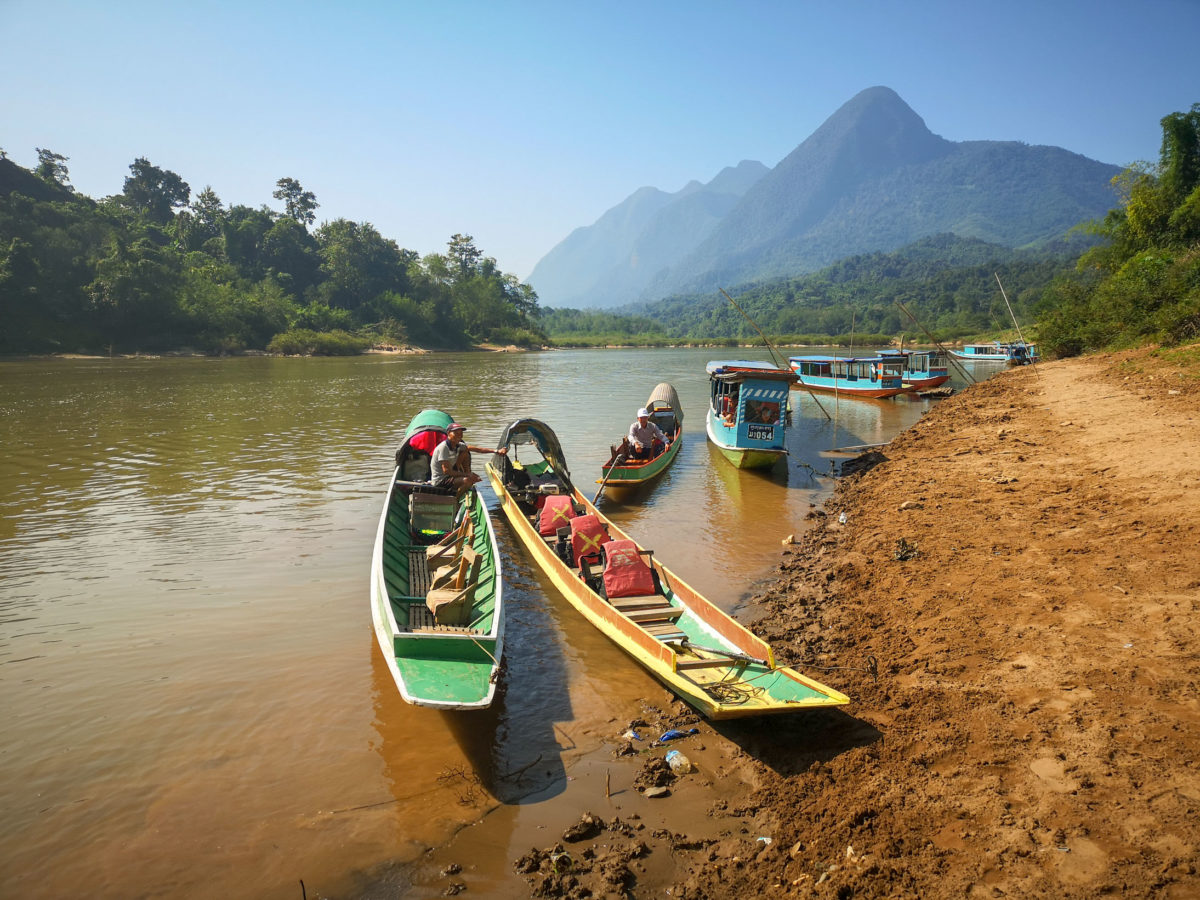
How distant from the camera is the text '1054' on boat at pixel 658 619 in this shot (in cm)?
544

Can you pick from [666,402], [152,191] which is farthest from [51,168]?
[666,402]

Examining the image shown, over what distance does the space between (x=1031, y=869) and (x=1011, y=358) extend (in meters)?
39.7

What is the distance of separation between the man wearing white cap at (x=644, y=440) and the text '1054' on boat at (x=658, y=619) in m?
3.82

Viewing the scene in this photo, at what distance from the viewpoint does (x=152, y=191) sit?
7969cm

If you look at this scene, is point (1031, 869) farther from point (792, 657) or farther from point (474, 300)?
point (474, 300)

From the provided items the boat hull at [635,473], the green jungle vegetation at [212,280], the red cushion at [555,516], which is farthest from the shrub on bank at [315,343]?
the red cushion at [555,516]

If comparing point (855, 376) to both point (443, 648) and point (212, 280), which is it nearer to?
point (443, 648)

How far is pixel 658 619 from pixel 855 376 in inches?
1191

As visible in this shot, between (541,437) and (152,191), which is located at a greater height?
(152,191)

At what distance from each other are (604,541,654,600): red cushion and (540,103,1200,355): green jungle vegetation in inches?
628

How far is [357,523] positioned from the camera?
479 inches

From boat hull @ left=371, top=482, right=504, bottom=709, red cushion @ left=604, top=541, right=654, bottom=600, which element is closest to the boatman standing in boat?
boat hull @ left=371, top=482, right=504, bottom=709

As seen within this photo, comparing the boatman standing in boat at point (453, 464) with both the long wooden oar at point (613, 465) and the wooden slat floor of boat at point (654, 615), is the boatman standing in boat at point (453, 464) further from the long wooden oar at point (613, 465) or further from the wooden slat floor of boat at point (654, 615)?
the wooden slat floor of boat at point (654, 615)

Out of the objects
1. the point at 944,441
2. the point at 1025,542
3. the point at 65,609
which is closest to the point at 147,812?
the point at 65,609
